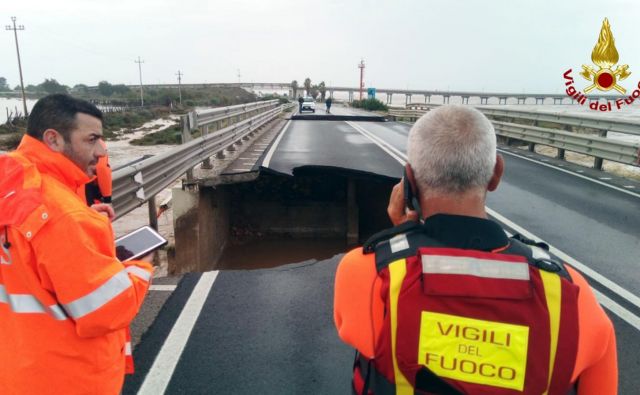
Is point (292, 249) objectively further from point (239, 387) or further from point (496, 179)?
point (496, 179)

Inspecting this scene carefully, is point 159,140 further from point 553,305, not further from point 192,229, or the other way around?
point 553,305

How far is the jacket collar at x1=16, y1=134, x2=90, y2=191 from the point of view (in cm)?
185

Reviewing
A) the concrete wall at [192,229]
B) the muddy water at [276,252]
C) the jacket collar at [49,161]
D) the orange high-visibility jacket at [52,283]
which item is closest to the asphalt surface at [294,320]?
the orange high-visibility jacket at [52,283]

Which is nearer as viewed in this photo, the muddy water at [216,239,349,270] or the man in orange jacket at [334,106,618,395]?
the man in orange jacket at [334,106,618,395]

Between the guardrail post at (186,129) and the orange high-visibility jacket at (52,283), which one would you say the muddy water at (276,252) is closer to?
the guardrail post at (186,129)

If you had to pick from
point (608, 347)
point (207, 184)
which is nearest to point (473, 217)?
point (608, 347)

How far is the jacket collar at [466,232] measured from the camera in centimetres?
151

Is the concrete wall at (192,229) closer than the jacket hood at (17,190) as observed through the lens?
No

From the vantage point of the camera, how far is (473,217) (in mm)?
1566

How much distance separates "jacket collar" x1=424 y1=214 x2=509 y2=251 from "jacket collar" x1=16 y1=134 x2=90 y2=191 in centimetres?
146

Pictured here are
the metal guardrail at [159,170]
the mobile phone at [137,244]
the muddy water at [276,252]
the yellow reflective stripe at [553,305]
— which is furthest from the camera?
the muddy water at [276,252]

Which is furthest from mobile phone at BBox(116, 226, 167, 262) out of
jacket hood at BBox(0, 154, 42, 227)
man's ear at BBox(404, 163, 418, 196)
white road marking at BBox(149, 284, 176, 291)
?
white road marking at BBox(149, 284, 176, 291)

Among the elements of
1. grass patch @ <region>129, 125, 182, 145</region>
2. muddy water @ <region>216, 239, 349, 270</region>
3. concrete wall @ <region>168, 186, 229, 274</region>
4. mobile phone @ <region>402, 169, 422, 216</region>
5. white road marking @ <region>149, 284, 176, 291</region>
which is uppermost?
mobile phone @ <region>402, 169, 422, 216</region>

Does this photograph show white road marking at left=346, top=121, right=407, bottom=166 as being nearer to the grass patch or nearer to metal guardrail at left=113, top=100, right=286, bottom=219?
metal guardrail at left=113, top=100, right=286, bottom=219
